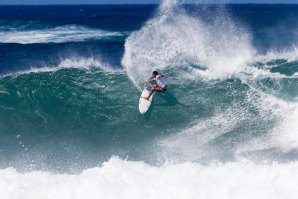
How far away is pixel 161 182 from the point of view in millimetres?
11031

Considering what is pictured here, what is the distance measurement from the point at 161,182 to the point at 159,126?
3958 millimetres

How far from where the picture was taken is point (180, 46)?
21062 mm

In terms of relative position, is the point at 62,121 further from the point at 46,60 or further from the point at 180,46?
the point at 46,60

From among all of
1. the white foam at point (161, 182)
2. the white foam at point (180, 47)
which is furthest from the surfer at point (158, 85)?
the white foam at point (161, 182)

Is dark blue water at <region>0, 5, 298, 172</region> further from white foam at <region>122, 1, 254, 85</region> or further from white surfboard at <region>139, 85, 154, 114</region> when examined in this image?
white surfboard at <region>139, 85, 154, 114</region>

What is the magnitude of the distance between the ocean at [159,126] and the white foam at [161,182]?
3cm

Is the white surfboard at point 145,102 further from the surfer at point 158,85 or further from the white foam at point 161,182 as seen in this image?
the white foam at point 161,182

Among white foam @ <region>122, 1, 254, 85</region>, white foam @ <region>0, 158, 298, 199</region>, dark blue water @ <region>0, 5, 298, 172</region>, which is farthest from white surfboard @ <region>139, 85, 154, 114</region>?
white foam @ <region>0, 158, 298, 199</region>

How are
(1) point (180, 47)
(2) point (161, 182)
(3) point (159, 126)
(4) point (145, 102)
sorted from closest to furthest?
1. (2) point (161, 182)
2. (3) point (159, 126)
3. (4) point (145, 102)
4. (1) point (180, 47)

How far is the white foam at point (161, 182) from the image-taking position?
10.5m

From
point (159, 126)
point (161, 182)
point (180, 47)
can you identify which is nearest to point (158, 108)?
point (159, 126)

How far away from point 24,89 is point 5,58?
48.1 feet

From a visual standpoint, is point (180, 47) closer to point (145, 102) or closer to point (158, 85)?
point (158, 85)

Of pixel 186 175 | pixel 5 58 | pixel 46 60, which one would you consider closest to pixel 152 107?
pixel 186 175
